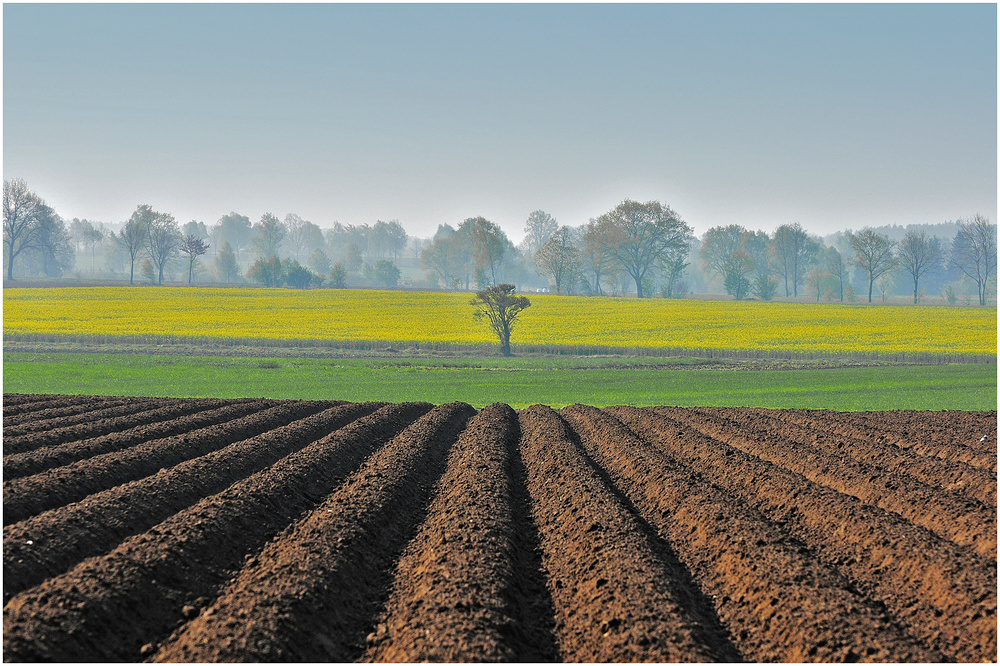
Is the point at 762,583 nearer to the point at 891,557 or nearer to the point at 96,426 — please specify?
the point at 891,557

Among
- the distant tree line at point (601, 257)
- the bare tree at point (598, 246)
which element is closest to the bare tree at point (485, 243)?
the distant tree line at point (601, 257)

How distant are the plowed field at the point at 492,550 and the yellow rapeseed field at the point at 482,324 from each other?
33.5 m

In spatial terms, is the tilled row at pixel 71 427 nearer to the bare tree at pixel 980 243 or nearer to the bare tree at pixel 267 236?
the bare tree at pixel 980 243

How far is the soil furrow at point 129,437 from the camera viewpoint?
12.7 meters

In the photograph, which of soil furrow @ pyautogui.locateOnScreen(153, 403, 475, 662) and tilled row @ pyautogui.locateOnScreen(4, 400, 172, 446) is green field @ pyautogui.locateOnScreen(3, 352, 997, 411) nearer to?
tilled row @ pyautogui.locateOnScreen(4, 400, 172, 446)

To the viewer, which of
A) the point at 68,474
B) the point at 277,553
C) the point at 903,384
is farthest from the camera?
the point at 903,384

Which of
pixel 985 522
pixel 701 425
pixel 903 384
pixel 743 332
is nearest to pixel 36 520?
pixel 985 522

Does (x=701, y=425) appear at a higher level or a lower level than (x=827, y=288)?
lower

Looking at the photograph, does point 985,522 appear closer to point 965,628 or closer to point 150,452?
point 965,628

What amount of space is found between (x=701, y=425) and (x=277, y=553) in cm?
1338

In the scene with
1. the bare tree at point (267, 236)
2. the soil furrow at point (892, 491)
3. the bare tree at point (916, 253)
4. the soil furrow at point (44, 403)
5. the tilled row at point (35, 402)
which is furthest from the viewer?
the bare tree at point (267, 236)

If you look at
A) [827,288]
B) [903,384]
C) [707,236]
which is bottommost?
[903,384]

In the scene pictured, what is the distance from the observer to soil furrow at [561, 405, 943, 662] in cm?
653

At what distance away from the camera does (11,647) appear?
19.3 ft
